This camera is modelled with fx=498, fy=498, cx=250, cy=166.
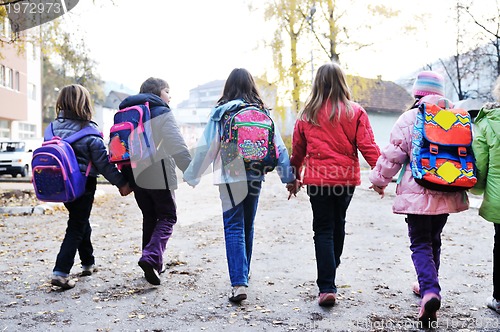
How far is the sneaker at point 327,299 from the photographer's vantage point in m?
3.91

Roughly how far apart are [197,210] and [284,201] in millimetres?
2503

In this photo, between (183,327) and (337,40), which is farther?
(337,40)

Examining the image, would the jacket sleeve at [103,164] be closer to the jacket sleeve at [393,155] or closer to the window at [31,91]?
the jacket sleeve at [393,155]

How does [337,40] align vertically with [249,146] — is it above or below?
above

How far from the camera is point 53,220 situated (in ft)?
29.4

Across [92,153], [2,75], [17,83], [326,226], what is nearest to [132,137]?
[92,153]

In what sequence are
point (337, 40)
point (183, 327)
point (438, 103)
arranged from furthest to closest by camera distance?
point (337, 40) < point (438, 103) < point (183, 327)

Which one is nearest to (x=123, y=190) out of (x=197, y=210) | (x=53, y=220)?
(x=53, y=220)

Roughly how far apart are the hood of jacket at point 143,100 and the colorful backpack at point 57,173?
1.91 ft

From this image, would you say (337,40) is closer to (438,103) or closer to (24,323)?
(438,103)

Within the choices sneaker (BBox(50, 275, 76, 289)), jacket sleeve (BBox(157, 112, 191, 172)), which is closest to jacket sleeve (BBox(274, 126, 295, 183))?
jacket sleeve (BBox(157, 112, 191, 172))

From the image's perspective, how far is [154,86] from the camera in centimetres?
475

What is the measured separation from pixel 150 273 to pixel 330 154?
1.88 metres

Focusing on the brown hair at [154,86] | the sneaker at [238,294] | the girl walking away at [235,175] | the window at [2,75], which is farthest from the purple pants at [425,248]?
the window at [2,75]
